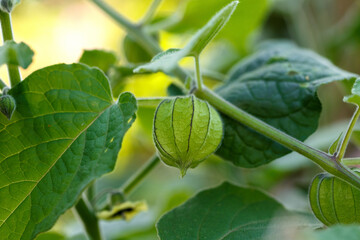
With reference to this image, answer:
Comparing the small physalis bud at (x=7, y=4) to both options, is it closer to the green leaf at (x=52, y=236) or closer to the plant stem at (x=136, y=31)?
the plant stem at (x=136, y=31)

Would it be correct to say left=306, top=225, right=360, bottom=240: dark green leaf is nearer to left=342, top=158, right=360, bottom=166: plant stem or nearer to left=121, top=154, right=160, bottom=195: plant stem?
left=342, top=158, right=360, bottom=166: plant stem

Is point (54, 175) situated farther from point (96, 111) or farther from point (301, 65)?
point (301, 65)

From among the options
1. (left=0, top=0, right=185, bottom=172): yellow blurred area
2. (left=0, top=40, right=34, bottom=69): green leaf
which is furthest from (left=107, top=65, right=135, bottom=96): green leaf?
(left=0, top=0, right=185, bottom=172): yellow blurred area

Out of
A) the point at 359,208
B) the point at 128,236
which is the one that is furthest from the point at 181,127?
the point at 128,236

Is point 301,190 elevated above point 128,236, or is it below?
below

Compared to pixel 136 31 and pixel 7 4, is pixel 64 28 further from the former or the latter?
pixel 7 4

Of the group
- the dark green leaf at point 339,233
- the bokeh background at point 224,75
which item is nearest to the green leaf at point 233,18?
the bokeh background at point 224,75
